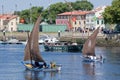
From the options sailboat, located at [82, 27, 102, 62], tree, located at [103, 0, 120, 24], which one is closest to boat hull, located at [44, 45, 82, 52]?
tree, located at [103, 0, 120, 24]

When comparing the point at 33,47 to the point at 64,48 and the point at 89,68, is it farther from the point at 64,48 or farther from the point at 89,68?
the point at 64,48

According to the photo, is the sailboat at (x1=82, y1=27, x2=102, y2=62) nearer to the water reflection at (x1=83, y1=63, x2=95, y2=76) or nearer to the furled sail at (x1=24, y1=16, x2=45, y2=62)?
the water reflection at (x1=83, y1=63, x2=95, y2=76)

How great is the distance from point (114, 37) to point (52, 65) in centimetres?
7731

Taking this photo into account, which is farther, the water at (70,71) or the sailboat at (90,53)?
the sailboat at (90,53)

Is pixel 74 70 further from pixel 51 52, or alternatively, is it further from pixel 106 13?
pixel 106 13

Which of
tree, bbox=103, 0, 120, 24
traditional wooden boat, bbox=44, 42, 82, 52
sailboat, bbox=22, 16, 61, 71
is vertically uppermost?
tree, bbox=103, 0, 120, 24

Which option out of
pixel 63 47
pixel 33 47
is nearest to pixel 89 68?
pixel 33 47

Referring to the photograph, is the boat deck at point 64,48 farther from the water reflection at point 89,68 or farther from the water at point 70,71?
the water reflection at point 89,68

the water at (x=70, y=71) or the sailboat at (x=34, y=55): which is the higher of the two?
the sailboat at (x=34, y=55)

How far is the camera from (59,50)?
156125 millimetres

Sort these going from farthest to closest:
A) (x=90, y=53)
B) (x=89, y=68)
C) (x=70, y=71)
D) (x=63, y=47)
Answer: (x=63, y=47), (x=90, y=53), (x=89, y=68), (x=70, y=71)

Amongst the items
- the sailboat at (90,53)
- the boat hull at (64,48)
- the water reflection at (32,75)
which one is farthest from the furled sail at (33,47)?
the boat hull at (64,48)

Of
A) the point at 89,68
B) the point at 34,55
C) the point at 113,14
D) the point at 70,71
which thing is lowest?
the point at 89,68

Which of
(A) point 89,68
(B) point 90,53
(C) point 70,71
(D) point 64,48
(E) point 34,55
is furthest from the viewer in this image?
(D) point 64,48
